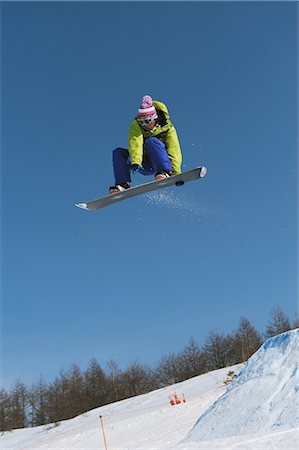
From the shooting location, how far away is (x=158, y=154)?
6.69 m

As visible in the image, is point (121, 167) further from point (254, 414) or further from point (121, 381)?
point (121, 381)

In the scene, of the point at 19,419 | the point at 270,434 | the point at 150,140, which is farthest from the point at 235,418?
the point at 19,419

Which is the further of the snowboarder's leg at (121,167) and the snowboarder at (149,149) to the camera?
the snowboarder's leg at (121,167)

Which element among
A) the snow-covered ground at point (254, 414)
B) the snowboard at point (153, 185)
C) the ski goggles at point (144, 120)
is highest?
the ski goggles at point (144, 120)

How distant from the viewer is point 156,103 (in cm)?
680

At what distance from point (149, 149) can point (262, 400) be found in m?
3.81

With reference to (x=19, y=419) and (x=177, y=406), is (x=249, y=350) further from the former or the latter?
(x=177, y=406)

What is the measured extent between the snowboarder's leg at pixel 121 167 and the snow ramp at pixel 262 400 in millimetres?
3483

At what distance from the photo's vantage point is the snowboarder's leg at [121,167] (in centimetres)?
695

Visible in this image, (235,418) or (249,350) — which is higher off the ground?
(249,350)

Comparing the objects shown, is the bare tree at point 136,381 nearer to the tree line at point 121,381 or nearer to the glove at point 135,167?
the tree line at point 121,381

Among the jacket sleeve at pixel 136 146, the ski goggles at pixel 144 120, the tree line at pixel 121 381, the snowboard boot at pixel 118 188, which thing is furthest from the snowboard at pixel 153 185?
the tree line at pixel 121 381

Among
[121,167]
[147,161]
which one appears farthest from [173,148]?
[121,167]

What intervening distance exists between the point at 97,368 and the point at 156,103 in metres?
42.2
